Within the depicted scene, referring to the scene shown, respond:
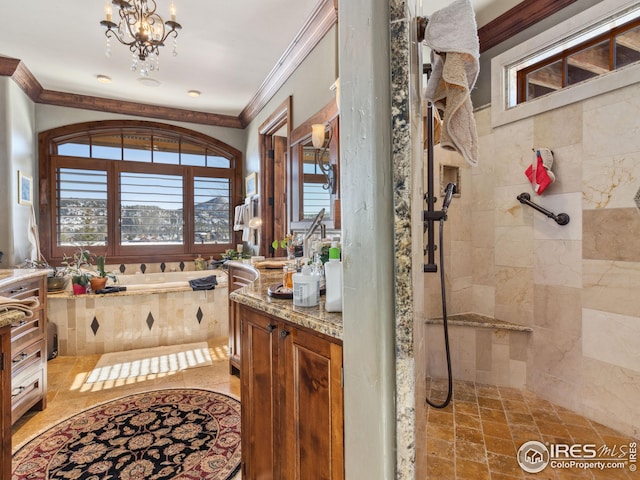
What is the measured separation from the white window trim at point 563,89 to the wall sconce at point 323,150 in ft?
4.45

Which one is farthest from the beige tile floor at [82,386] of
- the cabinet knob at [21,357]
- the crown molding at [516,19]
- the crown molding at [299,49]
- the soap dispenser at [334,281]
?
the crown molding at [516,19]

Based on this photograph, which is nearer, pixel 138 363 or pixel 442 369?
pixel 442 369

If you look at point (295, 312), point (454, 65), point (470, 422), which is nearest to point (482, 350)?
point (470, 422)

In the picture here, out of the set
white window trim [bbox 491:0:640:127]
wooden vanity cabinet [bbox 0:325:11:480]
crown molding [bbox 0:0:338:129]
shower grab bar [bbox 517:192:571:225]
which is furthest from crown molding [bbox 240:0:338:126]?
wooden vanity cabinet [bbox 0:325:11:480]

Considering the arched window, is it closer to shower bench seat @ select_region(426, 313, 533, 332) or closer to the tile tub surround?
the tile tub surround

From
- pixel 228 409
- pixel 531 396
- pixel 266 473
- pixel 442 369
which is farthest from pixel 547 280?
pixel 228 409

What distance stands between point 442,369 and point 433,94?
219 cm

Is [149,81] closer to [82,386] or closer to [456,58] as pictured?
[82,386]

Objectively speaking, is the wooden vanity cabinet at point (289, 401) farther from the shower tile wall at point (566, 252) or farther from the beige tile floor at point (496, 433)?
the shower tile wall at point (566, 252)

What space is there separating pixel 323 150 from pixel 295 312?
1.73 meters

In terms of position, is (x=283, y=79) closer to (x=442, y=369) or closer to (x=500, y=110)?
(x=500, y=110)

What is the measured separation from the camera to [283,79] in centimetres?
344

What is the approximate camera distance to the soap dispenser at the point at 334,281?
1004 millimetres

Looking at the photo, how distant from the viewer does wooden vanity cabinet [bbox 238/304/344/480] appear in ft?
3.08
